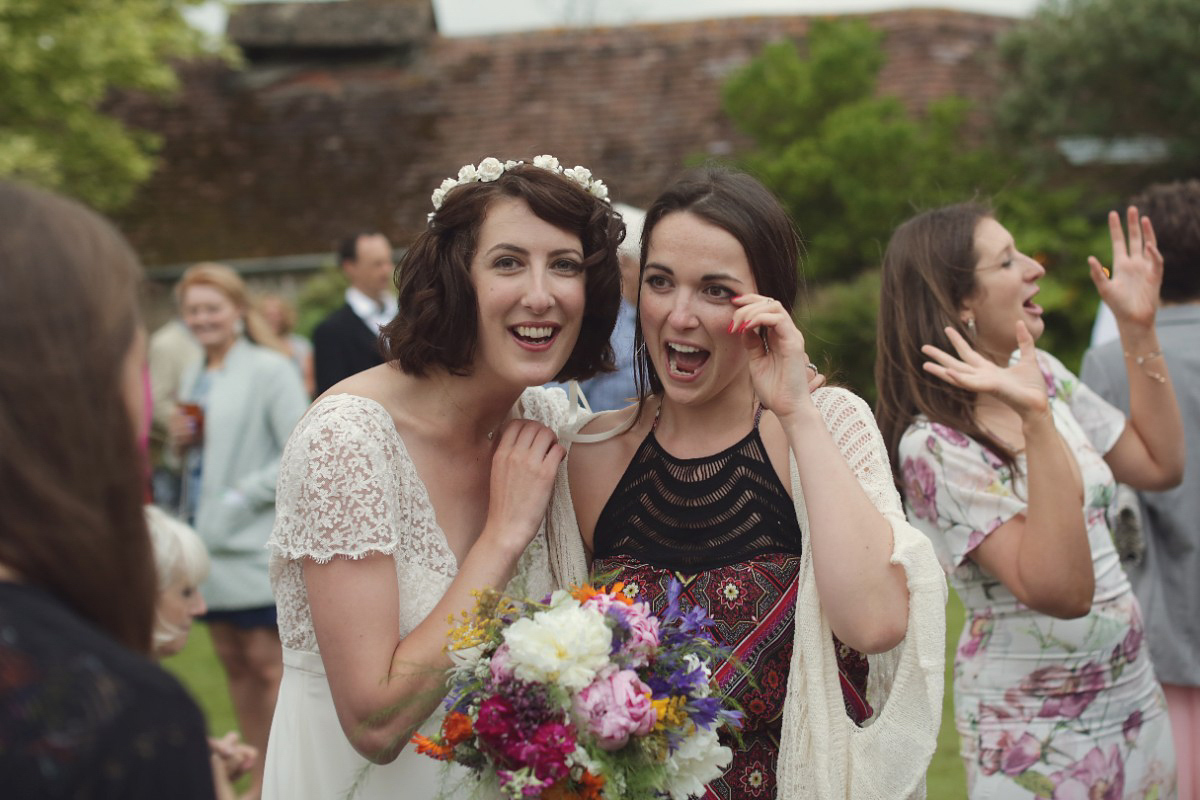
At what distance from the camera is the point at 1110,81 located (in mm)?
16328

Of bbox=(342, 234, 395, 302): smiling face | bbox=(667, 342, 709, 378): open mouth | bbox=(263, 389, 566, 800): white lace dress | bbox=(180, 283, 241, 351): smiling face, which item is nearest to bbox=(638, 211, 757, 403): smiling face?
bbox=(667, 342, 709, 378): open mouth

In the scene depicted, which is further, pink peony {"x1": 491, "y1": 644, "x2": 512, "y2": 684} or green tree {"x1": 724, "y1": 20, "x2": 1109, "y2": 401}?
green tree {"x1": 724, "y1": 20, "x2": 1109, "y2": 401}

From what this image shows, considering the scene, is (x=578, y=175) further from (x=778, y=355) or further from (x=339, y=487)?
(x=339, y=487)

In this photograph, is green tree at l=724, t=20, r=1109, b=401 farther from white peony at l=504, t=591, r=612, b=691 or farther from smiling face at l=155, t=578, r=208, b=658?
white peony at l=504, t=591, r=612, b=691

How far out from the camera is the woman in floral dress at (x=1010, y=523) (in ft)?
10.8

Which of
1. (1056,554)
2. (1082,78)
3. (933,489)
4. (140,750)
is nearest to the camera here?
(140,750)

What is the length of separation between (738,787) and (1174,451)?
2173 mm

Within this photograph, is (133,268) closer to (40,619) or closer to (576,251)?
(40,619)

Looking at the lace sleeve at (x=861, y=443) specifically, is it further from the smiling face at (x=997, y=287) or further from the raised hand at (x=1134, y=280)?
the raised hand at (x=1134, y=280)

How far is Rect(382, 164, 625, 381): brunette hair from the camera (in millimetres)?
2932

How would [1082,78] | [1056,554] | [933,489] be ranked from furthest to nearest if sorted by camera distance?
[1082,78]
[933,489]
[1056,554]

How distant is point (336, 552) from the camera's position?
8.63ft

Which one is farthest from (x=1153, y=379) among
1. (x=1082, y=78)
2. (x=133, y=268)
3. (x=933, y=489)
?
(x=1082, y=78)

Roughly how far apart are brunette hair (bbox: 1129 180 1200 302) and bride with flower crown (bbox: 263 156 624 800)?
2.51m
